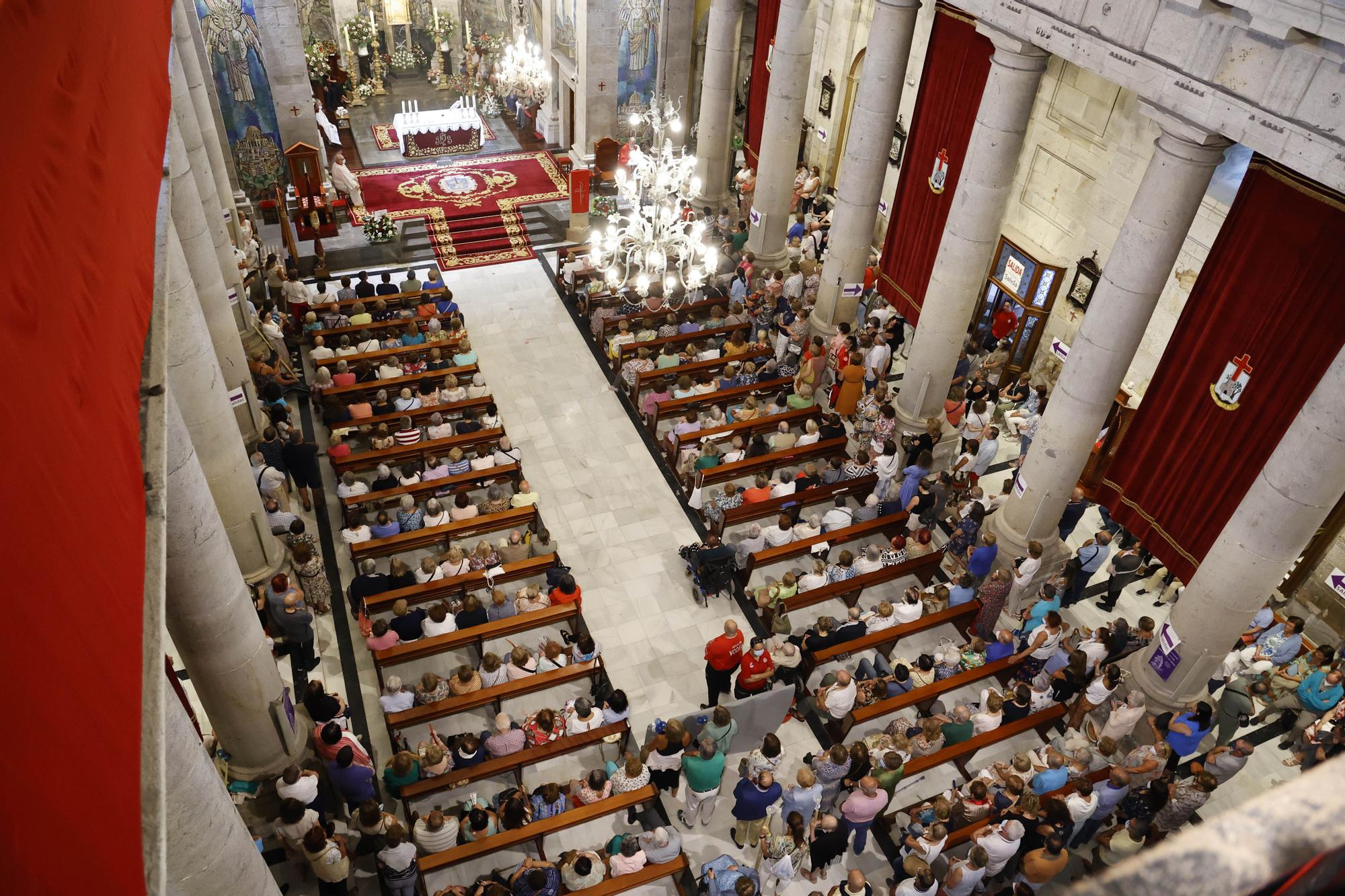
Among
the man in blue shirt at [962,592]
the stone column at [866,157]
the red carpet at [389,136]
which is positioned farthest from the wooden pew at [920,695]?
the red carpet at [389,136]

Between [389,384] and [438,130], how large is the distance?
10.6 meters

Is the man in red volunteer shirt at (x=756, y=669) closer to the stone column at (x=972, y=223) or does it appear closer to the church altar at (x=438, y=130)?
the stone column at (x=972, y=223)

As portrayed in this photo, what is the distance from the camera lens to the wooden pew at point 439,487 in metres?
11.5

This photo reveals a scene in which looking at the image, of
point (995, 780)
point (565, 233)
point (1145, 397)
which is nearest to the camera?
point (995, 780)

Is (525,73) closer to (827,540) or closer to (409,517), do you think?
(409,517)

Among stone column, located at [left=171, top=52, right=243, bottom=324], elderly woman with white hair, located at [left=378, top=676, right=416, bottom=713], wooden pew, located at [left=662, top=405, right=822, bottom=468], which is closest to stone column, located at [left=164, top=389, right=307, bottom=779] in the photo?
elderly woman with white hair, located at [left=378, top=676, right=416, bottom=713]

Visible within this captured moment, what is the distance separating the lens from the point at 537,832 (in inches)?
324

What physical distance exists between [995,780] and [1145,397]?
4.95 metres

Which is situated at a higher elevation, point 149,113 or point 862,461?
point 149,113

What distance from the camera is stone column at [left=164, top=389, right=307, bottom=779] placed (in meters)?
6.43

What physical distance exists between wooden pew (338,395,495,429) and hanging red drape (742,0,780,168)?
8.39m

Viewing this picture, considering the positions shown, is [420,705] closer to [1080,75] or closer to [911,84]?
[1080,75]

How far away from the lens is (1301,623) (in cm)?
993

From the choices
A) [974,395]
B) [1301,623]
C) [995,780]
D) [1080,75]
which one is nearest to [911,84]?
[1080,75]
